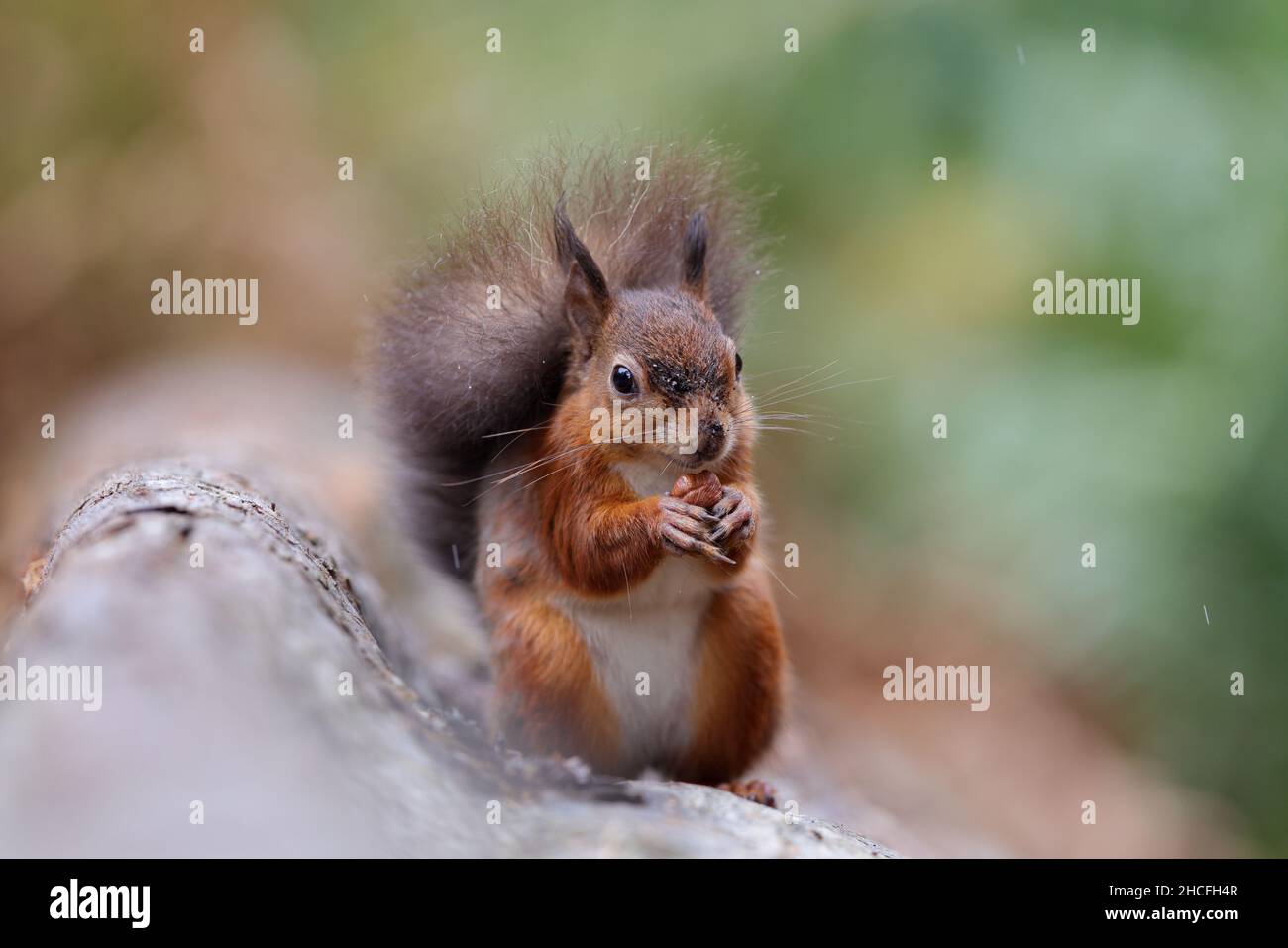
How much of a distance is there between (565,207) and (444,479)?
69 centimetres

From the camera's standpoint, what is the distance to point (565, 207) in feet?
8.47

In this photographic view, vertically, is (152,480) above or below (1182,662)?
above

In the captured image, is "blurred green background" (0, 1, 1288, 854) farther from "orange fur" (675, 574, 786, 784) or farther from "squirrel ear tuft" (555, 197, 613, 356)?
"orange fur" (675, 574, 786, 784)

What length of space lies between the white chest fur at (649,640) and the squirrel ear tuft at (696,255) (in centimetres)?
48

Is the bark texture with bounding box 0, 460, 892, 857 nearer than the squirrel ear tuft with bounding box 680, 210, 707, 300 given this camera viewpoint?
Yes

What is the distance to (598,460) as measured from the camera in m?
2.30

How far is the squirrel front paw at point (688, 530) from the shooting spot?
2.08 m

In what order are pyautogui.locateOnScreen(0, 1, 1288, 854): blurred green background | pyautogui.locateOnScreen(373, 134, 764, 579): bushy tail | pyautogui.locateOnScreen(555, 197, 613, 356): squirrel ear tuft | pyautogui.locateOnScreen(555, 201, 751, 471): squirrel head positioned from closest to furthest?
pyautogui.locateOnScreen(555, 201, 751, 471): squirrel head < pyautogui.locateOnScreen(555, 197, 613, 356): squirrel ear tuft < pyautogui.locateOnScreen(373, 134, 764, 579): bushy tail < pyautogui.locateOnScreen(0, 1, 1288, 854): blurred green background

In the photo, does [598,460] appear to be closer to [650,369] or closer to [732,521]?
[650,369]

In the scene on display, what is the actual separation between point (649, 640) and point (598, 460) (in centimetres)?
38

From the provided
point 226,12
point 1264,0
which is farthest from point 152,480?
point 226,12

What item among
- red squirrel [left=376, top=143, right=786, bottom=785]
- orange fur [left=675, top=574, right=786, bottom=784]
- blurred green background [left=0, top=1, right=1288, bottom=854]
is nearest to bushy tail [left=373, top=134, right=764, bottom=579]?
red squirrel [left=376, top=143, right=786, bottom=785]

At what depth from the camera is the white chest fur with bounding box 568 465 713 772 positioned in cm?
228

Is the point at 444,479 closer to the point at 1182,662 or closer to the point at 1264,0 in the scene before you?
the point at 1182,662
